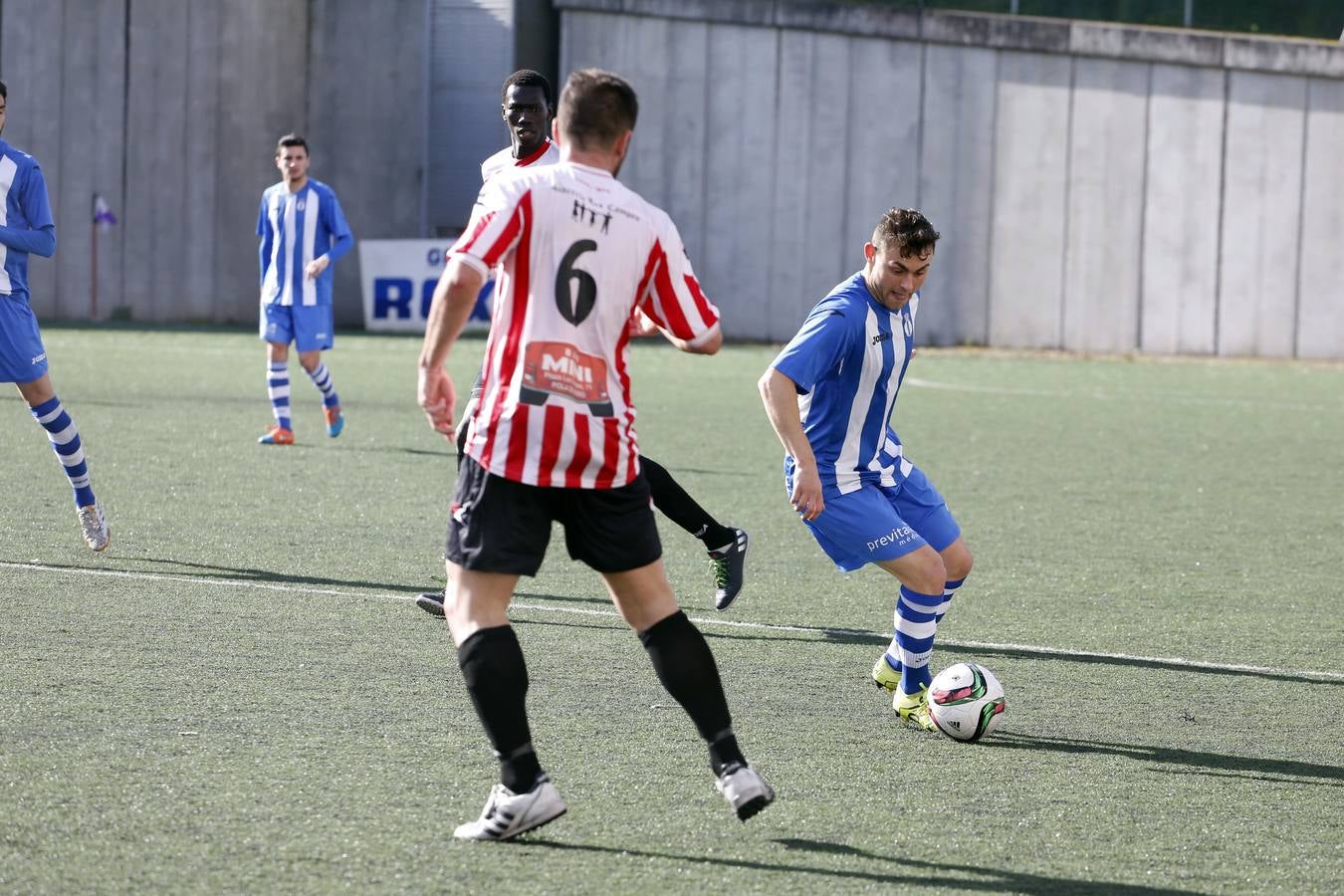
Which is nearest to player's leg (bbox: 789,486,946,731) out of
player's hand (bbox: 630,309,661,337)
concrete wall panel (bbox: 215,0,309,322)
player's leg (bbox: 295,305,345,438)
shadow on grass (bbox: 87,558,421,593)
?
player's hand (bbox: 630,309,661,337)

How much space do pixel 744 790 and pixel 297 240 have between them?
8384 millimetres

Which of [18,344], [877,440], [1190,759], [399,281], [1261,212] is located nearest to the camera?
[1190,759]

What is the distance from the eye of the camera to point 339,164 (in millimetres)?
25188

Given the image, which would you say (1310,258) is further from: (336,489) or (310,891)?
(310,891)

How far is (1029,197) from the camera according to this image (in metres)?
23.8

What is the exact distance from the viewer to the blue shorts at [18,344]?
6695 mm

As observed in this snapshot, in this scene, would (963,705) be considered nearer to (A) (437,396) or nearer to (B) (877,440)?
(B) (877,440)

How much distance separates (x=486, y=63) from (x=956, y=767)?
2054 cm

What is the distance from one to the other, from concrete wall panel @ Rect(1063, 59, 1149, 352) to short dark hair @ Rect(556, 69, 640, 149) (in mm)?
21018

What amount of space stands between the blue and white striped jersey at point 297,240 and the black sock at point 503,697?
7.96 meters

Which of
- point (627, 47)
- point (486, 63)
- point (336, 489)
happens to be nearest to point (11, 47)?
point (486, 63)

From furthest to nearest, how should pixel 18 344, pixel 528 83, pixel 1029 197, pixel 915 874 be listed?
pixel 1029 197 < pixel 18 344 < pixel 528 83 < pixel 915 874

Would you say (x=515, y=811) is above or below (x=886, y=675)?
above

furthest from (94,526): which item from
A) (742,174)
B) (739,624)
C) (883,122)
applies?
(883,122)
